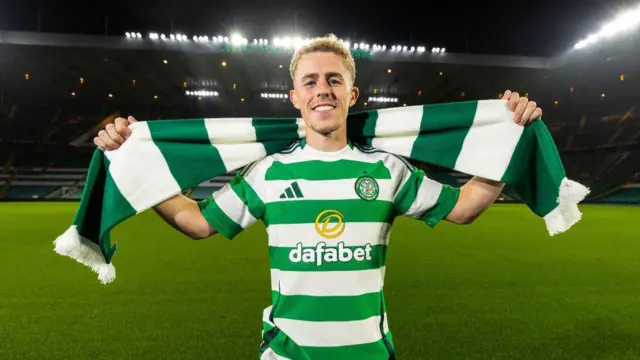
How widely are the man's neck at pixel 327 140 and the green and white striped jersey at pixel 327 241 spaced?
20 millimetres

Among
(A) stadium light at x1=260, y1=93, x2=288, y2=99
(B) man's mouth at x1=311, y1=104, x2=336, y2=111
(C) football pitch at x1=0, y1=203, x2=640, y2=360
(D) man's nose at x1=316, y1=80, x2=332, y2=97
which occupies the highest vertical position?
(A) stadium light at x1=260, y1=93, x2=288, y2=99

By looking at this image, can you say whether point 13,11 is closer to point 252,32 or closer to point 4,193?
point 252,32

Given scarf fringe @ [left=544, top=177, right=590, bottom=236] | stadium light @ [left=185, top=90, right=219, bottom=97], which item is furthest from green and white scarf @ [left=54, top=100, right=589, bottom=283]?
stadium light @ [left=185, top=90, right=219, bottom=97]

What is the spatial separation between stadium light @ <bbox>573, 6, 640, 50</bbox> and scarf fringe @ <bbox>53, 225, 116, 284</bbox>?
21.5m

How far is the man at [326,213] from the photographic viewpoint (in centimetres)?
133

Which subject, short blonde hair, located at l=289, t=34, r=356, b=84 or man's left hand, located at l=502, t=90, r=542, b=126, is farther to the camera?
man's left hand, located at l=502, t=90, r=542, b=126

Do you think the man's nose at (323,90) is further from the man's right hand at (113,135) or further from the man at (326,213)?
the man's right hand at (113,135)

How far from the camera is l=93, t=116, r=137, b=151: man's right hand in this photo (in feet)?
5.21

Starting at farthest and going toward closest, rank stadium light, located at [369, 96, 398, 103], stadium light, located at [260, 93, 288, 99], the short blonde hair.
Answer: stadium light, located at [369, 96, 398, 103] < stadium light, located at [260, 93, 288, 99] < the short blonde hair

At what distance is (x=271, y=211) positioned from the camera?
1.44m

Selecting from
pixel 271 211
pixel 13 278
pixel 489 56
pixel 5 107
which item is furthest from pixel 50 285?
pixel 5 107

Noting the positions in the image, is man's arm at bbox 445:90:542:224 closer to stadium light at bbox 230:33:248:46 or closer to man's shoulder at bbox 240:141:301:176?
man's shoulder at bbox 240:141:301:176

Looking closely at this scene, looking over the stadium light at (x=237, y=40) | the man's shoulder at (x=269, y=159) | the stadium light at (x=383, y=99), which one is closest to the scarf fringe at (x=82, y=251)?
the man's shoulder at (x=269, y=159)

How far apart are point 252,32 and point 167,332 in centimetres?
1715
